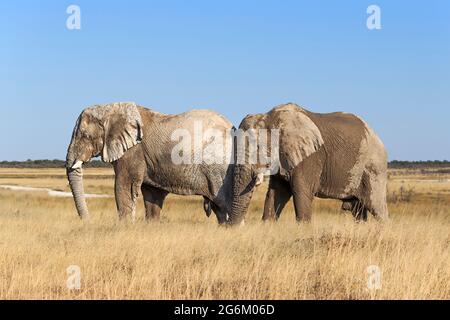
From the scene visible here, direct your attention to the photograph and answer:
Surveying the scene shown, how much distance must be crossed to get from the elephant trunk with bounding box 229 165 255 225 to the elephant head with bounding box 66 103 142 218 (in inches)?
94.8

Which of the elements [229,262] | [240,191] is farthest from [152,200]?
[229,262]

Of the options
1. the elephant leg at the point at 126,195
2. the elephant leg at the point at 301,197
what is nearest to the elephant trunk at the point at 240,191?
the elephant leg at the point at 301,197

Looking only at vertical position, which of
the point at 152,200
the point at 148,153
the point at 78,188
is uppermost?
the point at 148,153

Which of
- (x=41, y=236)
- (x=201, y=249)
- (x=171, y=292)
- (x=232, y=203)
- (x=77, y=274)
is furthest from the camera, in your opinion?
(x=232, y=203)

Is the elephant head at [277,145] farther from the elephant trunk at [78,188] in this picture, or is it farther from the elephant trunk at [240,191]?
the elephant trunk at [78,188]

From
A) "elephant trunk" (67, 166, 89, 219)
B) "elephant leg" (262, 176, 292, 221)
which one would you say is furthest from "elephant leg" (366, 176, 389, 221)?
"elephant trunk" (67, 166, 89, 219)

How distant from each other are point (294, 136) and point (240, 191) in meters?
1.58

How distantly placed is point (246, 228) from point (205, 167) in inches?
88.1

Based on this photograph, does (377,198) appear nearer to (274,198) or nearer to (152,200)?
(274,198)

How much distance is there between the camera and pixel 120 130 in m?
15.2

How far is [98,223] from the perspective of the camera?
47.6ft

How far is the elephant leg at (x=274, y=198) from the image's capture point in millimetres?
14359
